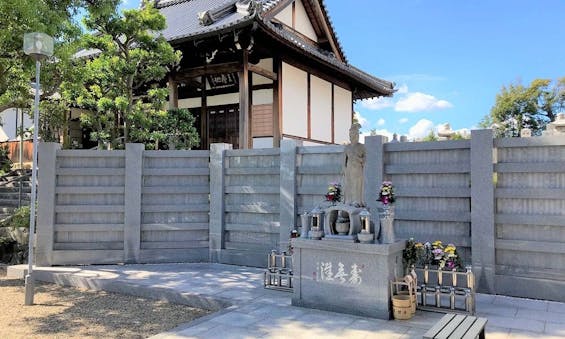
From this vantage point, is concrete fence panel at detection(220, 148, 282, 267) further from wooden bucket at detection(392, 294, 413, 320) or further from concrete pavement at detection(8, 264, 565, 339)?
wooden bucket at detection(392, 294, 413, 320)

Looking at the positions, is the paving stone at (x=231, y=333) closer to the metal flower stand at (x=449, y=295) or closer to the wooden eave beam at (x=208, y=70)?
the metal flower stand at (x=449, y=295)

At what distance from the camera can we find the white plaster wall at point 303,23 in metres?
17.6

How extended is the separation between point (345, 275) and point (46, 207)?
277 inches

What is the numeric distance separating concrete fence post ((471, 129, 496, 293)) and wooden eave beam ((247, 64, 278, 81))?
8.03 metres

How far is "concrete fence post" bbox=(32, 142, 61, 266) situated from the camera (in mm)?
9422

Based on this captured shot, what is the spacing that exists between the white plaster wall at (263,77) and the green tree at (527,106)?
70.6ft

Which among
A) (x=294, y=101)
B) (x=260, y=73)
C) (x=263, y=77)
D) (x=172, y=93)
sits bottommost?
(x=294, y=101)

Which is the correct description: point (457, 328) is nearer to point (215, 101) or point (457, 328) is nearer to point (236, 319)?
point (236, 319)

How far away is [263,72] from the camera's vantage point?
14008 millimetres

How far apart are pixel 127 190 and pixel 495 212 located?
7.61 m

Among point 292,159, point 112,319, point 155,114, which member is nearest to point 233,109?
point 155,114

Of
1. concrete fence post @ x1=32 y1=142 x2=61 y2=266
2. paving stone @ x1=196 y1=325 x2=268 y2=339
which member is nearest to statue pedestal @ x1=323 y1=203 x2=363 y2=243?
paving stone @ x1=196 y1=325 x2=268 y2=339

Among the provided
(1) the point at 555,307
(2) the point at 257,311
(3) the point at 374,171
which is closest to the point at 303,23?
(3) the point at 374,171

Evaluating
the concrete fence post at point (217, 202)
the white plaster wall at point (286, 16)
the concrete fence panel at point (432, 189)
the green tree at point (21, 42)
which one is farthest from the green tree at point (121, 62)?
the concrete fence panel at point (432, 189)
